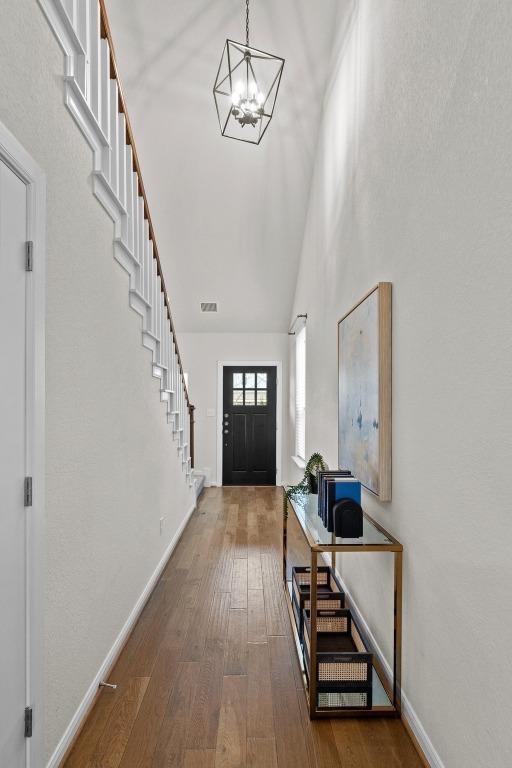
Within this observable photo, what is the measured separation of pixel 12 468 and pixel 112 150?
1.75 meters

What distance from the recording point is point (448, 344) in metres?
1.54

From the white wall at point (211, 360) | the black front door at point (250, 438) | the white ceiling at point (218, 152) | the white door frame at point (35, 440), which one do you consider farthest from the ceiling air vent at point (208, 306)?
the white door frame at point (35, 440)

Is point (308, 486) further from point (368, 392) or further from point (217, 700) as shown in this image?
point (217, 700)

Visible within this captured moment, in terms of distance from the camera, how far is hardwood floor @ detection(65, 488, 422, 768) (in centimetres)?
171

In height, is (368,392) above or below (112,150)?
below

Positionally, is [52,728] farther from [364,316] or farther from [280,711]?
[364,316]

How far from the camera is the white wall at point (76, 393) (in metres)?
1.53

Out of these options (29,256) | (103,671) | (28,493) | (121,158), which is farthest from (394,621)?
(121,158)

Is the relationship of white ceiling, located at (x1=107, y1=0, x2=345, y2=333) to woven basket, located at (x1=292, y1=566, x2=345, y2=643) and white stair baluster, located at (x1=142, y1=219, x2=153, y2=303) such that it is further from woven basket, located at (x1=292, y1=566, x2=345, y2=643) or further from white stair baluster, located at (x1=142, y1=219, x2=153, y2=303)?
woven basket, located at (x1=292, y1=566, x2=345, y2=643)

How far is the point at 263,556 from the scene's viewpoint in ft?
12.7

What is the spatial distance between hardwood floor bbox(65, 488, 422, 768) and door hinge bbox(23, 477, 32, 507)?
99cm

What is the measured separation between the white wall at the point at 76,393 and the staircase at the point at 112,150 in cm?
8

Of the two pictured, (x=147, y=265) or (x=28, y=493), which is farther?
(x=147, y=265)

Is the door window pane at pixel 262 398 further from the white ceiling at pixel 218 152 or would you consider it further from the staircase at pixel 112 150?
the staircase at pixel 112 150
